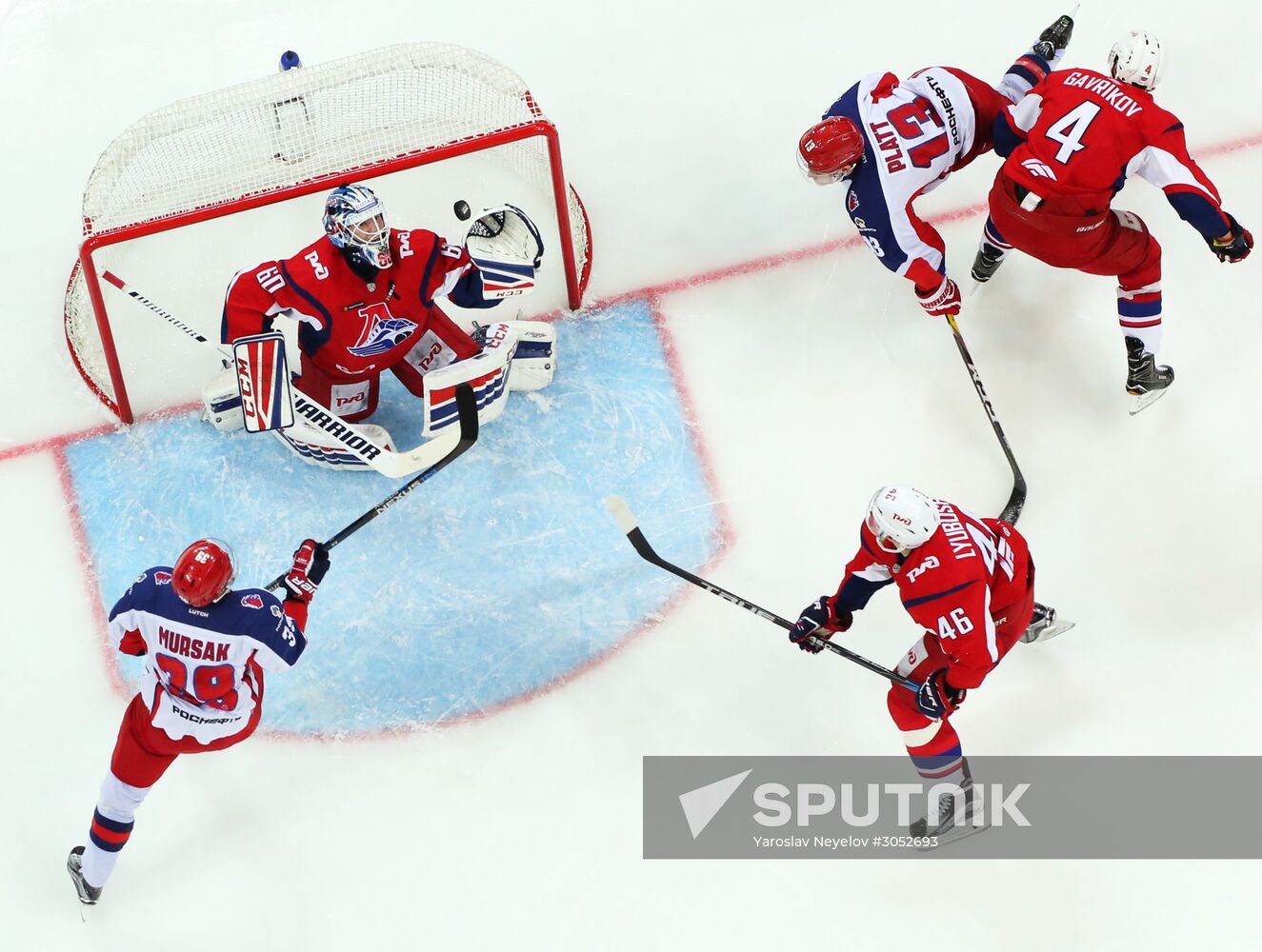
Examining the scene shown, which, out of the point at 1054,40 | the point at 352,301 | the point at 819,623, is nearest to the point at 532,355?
the point at 352,301

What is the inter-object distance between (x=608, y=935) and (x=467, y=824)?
450 millimetres

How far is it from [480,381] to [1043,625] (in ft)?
5.29

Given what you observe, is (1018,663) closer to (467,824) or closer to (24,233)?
(467,824)

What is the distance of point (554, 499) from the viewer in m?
4.05

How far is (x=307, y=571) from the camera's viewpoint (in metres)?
3.55

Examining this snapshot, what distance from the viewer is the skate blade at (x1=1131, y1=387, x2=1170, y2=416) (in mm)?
4141

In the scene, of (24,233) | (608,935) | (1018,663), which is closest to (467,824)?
(608,935)

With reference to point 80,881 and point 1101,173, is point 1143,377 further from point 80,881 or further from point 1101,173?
point 80,881

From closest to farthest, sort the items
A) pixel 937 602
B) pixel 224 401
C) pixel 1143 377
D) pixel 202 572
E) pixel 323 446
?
pixel 202 572
pixel 937 602
pixel 323 446
pixel 224 401
pixel 1143 377

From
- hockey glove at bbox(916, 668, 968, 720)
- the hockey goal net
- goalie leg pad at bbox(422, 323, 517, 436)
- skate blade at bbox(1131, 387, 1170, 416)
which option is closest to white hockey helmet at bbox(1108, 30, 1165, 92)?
skate blade at bbox(1131, 387, 1170, 416)

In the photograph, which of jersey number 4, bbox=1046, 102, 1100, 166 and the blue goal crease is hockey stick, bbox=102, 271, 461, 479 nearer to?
the blue goal crease

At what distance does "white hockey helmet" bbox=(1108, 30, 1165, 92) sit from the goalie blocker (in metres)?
1.66

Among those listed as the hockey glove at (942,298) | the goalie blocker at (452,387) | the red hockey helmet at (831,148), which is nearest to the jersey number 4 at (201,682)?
the goalie blocker at (452,387)

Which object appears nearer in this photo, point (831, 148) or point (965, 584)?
point (965, 584)
